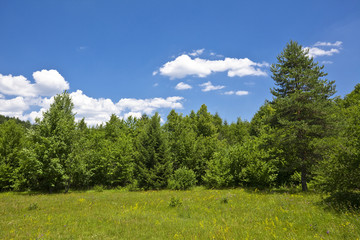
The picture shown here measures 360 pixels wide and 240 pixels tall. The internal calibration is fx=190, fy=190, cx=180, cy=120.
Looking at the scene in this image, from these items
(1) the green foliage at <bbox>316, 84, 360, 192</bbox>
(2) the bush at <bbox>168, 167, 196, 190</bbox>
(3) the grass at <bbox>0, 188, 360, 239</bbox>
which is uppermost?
(1) the green foliage at <bbox>316, 84, 360, 192</bbox>

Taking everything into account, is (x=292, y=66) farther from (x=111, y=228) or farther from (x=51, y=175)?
(x=51, y=175)

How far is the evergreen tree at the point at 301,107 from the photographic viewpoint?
16.0 meters

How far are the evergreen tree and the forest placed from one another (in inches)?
2.9

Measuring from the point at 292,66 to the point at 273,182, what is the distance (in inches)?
525

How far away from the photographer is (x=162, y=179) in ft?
80.5

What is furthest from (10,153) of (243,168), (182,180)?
(243,168)

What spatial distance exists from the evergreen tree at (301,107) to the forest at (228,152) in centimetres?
7

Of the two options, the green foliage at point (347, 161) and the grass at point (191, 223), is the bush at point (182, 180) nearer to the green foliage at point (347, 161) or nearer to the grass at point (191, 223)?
the grass at point (191, 223)

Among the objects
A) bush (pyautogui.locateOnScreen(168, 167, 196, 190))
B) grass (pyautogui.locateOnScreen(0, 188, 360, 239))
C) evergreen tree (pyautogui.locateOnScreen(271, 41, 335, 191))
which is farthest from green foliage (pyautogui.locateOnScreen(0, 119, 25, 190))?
evergreen tree (pyautogui.locateOnScreen(271, 41, 335, 191))

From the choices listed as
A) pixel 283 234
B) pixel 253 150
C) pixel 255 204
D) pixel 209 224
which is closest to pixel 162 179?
pixel 253 150

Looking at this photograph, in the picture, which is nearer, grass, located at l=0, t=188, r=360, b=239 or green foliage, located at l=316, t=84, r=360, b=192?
grass, located at l=0, t=188, r=360, b=239

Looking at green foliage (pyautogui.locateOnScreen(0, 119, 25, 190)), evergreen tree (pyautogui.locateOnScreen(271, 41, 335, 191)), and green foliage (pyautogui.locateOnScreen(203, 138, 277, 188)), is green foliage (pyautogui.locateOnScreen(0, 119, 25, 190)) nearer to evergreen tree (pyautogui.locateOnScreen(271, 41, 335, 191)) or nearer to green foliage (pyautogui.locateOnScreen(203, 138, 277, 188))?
green foliage (pyautogui.locateOnScreen(203, 138, 277, 188))

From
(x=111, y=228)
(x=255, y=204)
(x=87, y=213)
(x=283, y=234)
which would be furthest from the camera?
(x=255, y=204)

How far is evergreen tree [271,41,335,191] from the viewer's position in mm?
16000
